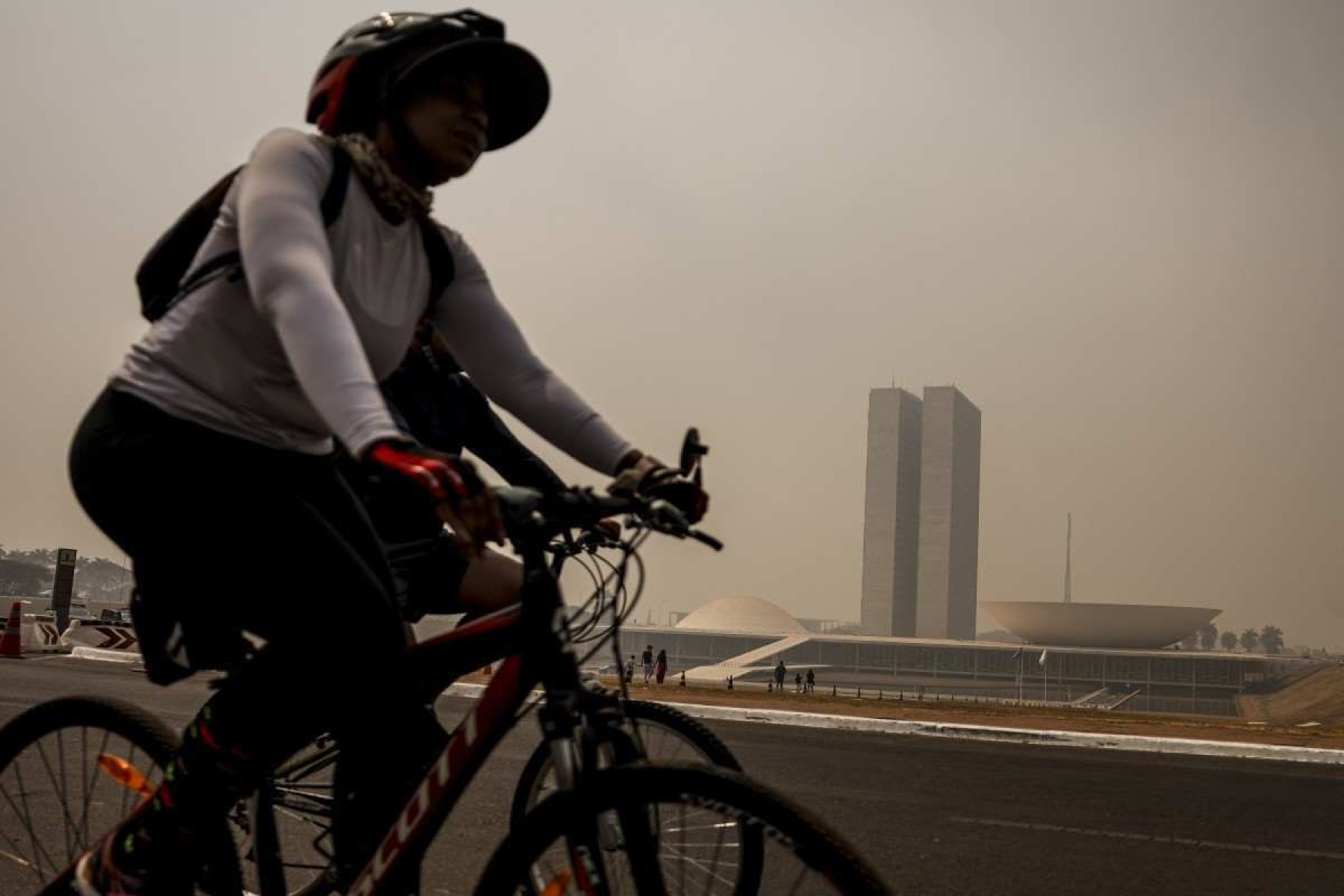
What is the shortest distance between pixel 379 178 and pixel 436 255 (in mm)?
200

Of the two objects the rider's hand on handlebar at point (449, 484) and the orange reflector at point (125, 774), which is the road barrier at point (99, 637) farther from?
the rider's hand on handlebar at point (449, 484)

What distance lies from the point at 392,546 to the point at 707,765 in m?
Answer: 1.28

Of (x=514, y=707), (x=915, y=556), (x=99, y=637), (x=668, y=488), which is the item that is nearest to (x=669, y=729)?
(x=668, y=488)

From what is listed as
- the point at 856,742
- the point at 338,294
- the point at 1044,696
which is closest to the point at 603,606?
the point at 338,294

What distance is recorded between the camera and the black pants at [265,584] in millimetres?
1882

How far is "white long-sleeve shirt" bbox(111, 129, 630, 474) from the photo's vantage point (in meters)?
1.75

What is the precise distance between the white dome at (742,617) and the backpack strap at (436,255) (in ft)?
528

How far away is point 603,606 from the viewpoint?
81.8 inches

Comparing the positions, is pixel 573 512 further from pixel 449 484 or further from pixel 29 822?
pixel 29 822

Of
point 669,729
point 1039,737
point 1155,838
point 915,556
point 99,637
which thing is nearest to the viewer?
point 669,729

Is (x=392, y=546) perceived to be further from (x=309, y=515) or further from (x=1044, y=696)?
(x=1044, y=696)

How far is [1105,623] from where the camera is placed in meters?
133

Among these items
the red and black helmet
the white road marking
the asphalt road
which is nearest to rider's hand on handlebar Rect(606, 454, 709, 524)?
the red and black helmet

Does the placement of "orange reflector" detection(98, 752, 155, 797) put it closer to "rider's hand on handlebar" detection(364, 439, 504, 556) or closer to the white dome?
"rider's hand on handlebar" detection(364, 439, 504, 556)
